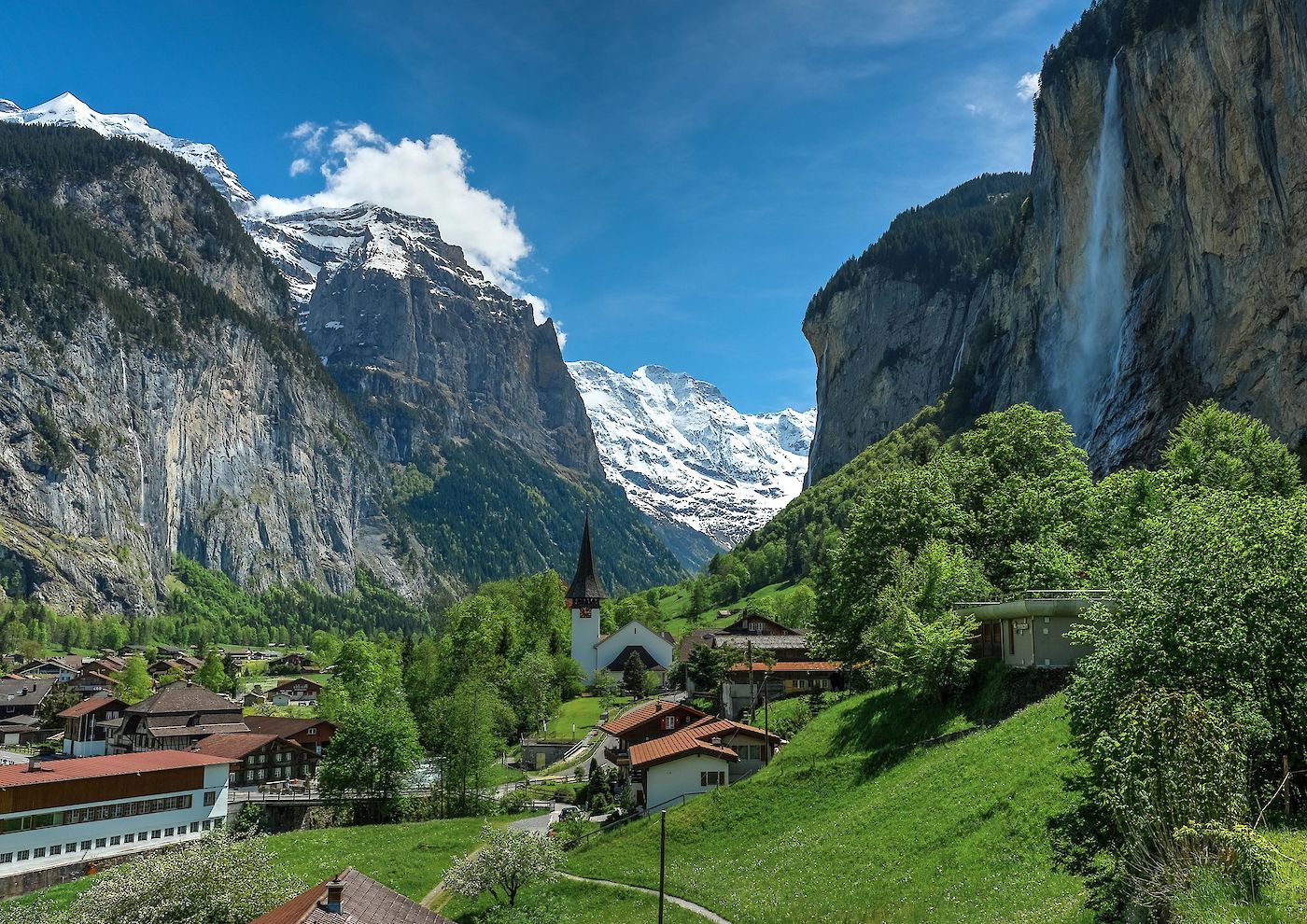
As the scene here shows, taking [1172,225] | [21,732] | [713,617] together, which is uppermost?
[1172,225]

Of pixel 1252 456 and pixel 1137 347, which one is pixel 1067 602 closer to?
pixel 1252 456

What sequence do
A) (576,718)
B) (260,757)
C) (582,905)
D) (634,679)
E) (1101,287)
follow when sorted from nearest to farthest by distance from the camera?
1. (582,905)
2. (260,757)
3. (576,718)
4. (1101,287)
5. (634,679)

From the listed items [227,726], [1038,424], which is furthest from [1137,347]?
[227,726]

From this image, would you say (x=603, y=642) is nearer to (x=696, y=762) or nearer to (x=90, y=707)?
(x=90, y=707)

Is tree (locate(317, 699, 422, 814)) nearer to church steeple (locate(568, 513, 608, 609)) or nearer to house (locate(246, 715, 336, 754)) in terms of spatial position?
house (locate(246, 715, 336, 754))

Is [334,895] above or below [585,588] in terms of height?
below

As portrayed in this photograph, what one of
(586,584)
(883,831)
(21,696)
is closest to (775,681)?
(586,584)

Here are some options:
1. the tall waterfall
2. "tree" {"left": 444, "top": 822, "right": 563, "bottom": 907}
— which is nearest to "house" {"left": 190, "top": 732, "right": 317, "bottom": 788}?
"tree" {"left": 444, "top": 822, "right": 563, "bottom": 907}
